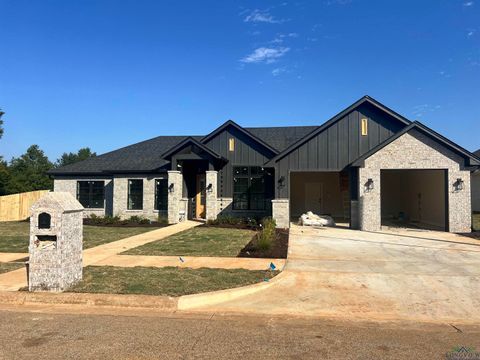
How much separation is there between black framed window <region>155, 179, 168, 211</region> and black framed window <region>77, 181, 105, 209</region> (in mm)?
4152

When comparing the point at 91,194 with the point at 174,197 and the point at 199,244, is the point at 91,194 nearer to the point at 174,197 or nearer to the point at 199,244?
the point at 174,197

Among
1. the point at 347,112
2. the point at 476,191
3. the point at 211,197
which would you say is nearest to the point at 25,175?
the point at 211,197

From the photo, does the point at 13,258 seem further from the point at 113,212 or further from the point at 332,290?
the point at 113,212

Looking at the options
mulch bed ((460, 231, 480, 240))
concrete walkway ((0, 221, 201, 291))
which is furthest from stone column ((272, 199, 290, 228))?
mulch bed ((460, 231, 480, 240))

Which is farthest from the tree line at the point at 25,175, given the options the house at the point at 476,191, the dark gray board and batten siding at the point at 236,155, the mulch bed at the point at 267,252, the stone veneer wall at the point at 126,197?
the house at the point at 476,191

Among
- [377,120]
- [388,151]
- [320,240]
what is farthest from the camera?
[377,120]

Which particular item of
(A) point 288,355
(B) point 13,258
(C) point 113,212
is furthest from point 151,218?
(A) point 288,355

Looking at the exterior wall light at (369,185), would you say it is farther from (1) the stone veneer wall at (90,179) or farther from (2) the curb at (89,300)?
(1) the stone veneer wall at (90,179)

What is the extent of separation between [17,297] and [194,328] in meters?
3.70

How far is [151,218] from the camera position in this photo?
2083cm

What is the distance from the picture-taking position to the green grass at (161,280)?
6434mm

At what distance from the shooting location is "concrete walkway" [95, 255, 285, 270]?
27.8 ft

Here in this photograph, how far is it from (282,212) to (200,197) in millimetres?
6004

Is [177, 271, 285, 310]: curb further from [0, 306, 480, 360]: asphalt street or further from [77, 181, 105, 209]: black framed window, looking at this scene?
[77, 181, 105, 209]: black framed window
